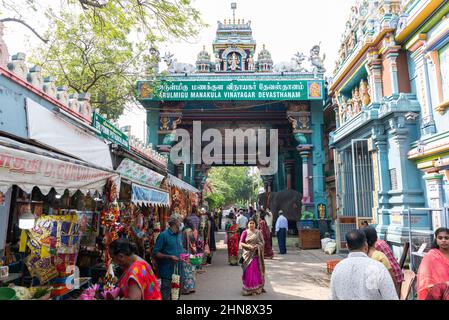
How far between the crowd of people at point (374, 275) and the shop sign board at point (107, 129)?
536cm

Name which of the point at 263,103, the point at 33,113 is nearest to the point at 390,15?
the point at 263,103

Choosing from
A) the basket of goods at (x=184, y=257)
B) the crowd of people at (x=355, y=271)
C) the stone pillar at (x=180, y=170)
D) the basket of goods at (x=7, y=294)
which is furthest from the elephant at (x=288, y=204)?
the basket of goods at (x=7, y=294)

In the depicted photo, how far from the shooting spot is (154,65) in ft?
45.1

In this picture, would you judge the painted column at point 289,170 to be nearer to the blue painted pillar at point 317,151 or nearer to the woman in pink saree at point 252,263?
the blue painted pillar at point 317,151

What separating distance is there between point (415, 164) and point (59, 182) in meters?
8.02

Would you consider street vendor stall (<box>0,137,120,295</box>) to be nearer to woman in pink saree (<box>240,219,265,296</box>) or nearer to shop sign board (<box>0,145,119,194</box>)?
shop sign board (<box>0,145,119,194</box>)

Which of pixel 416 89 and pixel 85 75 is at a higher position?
pixel 85 75

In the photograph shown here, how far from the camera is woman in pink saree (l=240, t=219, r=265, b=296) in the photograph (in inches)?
226

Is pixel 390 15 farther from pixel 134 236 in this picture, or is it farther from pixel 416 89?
pixel 134 236

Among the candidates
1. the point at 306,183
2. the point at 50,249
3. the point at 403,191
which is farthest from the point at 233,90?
the point at 50,249

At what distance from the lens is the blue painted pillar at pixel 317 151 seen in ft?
46.5

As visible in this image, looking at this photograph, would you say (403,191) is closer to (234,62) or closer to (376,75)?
(376,75)

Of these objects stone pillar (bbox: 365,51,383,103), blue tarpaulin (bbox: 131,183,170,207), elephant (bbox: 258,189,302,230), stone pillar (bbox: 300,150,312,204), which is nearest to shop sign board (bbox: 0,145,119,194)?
blue tarpaulin (bbox: 131,183,170,207)

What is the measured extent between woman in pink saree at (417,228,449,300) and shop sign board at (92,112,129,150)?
5765 millimetres
